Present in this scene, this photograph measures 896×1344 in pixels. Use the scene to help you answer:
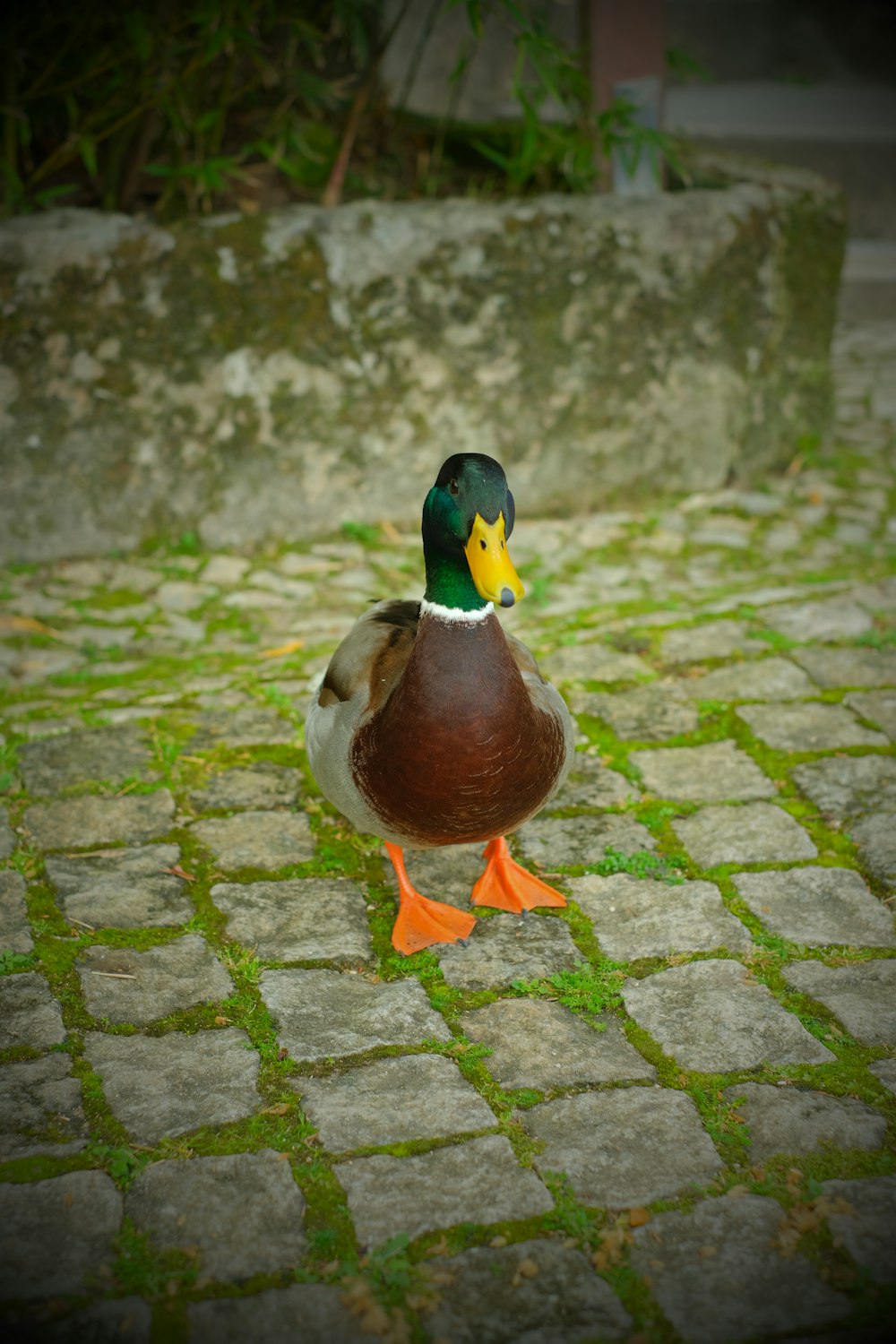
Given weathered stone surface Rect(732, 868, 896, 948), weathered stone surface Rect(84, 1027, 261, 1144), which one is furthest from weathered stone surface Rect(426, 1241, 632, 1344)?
weathered stone surface Rect(732, 868, 896, 948)

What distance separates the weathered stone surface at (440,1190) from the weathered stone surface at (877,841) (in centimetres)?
124

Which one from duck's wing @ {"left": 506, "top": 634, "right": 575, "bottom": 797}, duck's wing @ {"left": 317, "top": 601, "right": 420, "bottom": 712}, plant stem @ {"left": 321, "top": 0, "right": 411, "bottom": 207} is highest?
plant stem @ {"left": 321, "top": 0, "right": 411, "bottom": 207}

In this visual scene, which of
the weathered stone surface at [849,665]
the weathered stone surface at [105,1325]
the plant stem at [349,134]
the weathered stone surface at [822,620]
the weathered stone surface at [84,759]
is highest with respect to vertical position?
the plant stem at [349,134]

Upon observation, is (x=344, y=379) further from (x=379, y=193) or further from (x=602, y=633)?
(x=602, y=633)

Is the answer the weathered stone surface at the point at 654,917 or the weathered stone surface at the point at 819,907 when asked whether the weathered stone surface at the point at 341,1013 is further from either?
the weathered stone surface at the point at 819,907

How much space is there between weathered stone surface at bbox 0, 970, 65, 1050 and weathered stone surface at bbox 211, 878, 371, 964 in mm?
413

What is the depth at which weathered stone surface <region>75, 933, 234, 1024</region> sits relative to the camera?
240 cm

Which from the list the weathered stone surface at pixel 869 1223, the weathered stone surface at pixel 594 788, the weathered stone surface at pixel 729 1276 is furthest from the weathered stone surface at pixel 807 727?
the weathered stone surface at pixel 729 1276

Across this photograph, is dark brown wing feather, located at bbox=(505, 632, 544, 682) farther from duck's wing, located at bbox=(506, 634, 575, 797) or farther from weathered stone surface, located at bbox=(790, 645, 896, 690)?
weathered stone surface, located at bbox=(790, 645, 896, 690)

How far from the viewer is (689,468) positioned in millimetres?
5086

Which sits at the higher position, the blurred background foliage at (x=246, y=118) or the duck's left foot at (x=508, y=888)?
the blurred background foliage at (x=246, y=118)

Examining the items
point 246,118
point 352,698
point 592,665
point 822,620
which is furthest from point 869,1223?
point 246,118

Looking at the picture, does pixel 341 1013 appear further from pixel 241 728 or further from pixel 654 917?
pixel 241 728

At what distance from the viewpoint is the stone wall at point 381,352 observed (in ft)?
13.9
